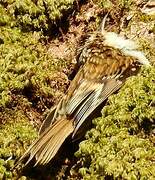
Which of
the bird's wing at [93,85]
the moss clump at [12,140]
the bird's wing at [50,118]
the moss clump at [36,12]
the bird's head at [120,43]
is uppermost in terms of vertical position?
the moss clump at [36,12]

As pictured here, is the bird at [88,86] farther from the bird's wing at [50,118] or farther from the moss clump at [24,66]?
the moss clump at [24,66]

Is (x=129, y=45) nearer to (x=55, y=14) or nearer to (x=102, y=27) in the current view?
(x=102, y=27)

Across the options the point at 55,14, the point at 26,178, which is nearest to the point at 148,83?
the point at 26,178

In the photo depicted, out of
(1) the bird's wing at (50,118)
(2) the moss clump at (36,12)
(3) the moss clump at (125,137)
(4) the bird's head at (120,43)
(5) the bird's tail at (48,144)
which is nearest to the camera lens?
(3) the moss clump at (125,137)

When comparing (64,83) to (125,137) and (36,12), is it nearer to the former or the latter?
(36,12)

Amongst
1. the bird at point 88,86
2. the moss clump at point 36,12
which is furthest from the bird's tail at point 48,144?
the moss clump at point 36,12

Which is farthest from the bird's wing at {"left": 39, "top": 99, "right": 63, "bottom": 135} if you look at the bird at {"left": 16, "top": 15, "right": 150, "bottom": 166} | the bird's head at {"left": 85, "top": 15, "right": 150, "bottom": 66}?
the bird's head at {"left": 85, "top": 15, "right": 150, "bottom": 66}

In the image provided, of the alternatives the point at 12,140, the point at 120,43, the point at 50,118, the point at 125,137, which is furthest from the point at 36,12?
the point at 125,137
